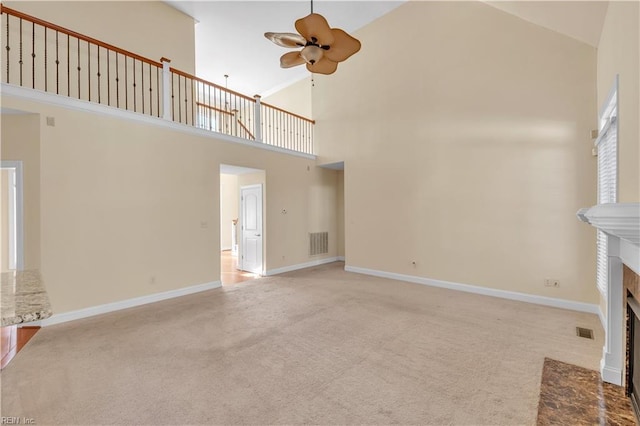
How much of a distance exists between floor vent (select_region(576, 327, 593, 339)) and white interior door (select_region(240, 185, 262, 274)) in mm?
5338

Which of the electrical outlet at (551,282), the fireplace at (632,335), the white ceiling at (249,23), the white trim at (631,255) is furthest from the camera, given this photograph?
the white ceiling at (249,23)

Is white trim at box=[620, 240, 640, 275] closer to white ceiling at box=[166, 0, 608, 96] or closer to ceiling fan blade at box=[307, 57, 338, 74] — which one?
white ceiling at box=[166, 0, 608, 96]

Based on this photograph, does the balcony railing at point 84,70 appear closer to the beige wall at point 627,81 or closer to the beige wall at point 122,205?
the beige wall at point 122,205

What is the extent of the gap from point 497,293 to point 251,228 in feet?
16.3

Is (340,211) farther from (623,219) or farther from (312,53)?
(623,219)

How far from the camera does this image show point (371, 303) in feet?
14.9

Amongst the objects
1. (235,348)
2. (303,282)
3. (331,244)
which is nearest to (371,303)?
(303,282)

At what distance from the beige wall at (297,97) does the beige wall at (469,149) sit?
1806 millimetres

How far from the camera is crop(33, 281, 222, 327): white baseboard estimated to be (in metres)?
3.77

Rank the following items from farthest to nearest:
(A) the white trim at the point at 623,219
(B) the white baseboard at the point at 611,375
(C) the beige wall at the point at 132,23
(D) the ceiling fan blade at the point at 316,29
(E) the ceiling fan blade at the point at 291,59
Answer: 1. (C) the beige wall at the point at 132,23
2. (E) the ceiling fan blade at the point at 291,59
3. (D) the ceiling fan blade at the point at 316,29
4. (B) the white baseboard at the point at 611,375
5. (A) the white trim at the point at 623,219

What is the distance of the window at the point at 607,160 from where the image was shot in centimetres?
289

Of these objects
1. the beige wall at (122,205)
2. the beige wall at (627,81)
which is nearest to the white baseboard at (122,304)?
the beige wall at (122,205)

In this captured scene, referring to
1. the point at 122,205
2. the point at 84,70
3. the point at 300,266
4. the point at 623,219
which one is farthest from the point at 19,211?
the point at 623,219

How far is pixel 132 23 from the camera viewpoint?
552cm
